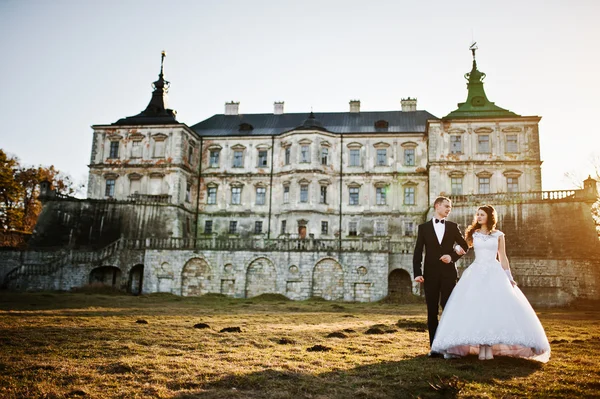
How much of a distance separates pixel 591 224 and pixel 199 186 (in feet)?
100

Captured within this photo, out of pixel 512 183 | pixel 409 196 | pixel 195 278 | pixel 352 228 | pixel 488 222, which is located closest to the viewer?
pixel 488 222

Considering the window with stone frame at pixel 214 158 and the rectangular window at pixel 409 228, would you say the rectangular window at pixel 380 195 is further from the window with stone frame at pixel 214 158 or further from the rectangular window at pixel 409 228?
the window with stone frame at pixel 214 158

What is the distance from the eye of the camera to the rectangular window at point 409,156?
41.4 metres

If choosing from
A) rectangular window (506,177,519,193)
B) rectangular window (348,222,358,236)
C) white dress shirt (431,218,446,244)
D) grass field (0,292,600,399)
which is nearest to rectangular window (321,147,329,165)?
rectangular window (348,222,358,236)

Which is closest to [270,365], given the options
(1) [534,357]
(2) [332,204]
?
(1) [534,357]

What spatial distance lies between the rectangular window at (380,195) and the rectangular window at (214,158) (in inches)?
576

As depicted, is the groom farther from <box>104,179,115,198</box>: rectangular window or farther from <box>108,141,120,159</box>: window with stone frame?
<box>108,141,120,159</box>: window with stone frame

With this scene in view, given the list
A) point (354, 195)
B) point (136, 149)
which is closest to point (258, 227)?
point (354, 195)

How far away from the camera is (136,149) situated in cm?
4206

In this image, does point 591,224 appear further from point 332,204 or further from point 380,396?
point 380,396

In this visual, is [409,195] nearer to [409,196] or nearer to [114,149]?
[409,196]

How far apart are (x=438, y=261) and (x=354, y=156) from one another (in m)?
34.6

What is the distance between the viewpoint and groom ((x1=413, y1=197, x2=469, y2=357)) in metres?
8.02

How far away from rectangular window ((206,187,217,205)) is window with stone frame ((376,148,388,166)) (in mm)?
14688
